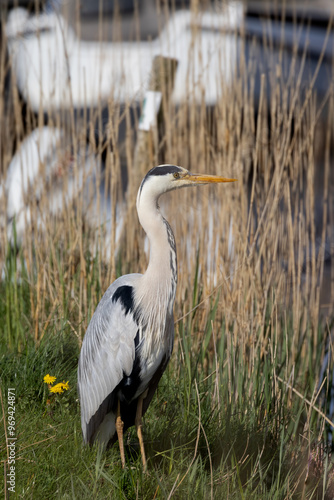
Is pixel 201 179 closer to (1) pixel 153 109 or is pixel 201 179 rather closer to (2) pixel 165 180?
(2) pixel 165 180

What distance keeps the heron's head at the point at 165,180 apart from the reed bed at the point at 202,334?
0.58m

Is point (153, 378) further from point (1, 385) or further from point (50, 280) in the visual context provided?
point (50, 280)

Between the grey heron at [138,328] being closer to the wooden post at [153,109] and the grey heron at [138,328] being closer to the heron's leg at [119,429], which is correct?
the heron's leg at [119,429]

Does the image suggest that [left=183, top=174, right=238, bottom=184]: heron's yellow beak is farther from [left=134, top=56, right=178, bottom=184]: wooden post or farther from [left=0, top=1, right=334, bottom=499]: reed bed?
[left=134, top=56, right=178, bottom=184]: wooden post

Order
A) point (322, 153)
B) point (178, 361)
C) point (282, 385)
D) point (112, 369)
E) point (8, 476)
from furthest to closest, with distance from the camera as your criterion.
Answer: point (322, 153), point (178, 361), point (282, 385), point (112, 369), point (8, 476)

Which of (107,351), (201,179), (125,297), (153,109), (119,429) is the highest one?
(153,109)

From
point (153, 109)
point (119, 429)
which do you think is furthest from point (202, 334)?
point (153, 109)

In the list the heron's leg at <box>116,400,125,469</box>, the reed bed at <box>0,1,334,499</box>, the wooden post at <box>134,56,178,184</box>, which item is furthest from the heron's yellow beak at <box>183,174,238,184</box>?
the wooden post at <box>134,56,178,184</box>

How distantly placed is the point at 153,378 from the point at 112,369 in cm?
19

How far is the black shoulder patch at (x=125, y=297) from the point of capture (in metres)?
2.29

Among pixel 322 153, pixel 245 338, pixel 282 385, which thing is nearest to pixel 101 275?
pixel 245 338

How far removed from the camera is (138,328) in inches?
90.2

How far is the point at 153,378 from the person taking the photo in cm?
242

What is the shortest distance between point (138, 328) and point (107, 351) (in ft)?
0.51
